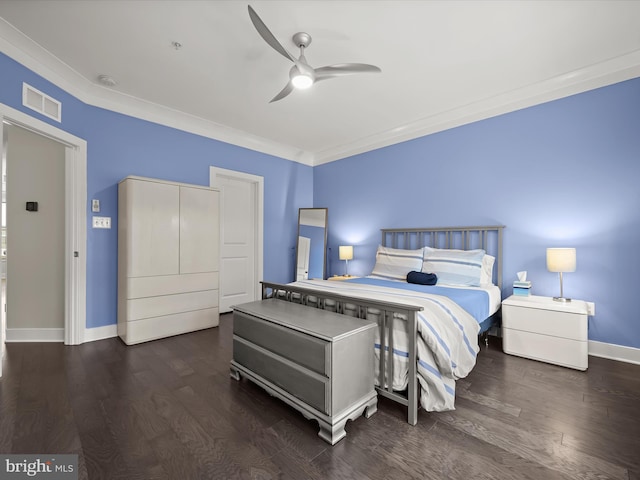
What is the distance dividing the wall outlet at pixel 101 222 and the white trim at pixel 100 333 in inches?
43.7

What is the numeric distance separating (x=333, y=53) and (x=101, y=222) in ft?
9.76

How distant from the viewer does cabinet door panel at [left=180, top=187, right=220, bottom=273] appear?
3404 millimetres

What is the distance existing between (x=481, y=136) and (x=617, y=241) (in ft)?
5.49

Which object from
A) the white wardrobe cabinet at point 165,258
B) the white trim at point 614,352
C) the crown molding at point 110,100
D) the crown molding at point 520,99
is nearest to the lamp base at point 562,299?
the white trim at point 614,352

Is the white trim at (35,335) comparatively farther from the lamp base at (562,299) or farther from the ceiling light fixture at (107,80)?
the lamp base at (562,299)

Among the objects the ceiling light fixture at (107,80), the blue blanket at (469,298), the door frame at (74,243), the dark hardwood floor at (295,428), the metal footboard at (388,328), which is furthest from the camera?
the door frame at (74,243)

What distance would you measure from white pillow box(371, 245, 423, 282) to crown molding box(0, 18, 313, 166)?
2.57 meters

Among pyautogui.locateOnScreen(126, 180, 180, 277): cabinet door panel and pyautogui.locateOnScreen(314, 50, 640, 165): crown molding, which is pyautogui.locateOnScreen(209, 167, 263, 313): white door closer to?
pyautogui.locateOnScreen(126, 180, 180, 277): cabinet door panel

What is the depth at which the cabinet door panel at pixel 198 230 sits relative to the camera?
3.40m

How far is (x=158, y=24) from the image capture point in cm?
215

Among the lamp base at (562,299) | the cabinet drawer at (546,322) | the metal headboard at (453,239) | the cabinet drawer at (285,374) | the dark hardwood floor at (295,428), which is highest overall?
the metal headboard at (453,239)

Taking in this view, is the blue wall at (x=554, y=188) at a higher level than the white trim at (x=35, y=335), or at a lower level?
higher

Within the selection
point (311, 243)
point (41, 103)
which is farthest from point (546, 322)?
point (41, 103)

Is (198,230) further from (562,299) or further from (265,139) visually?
(562,299)
